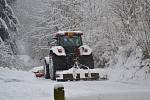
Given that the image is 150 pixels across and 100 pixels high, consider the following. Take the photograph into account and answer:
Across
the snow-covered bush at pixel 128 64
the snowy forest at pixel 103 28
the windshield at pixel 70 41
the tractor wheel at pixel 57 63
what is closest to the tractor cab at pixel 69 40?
the windshield at pixel 70 41

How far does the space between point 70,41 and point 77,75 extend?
3.15m

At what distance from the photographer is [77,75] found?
51.1 ft

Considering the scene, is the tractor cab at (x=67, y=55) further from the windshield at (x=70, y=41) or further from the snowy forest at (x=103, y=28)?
the snowy forest at (x=103, y=28)

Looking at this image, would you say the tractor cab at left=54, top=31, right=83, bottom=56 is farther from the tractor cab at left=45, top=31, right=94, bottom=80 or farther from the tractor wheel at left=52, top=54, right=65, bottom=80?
the tractor wheel at left=52, top=54, right=65, bottom=80

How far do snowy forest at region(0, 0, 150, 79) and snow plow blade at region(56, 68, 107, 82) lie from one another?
89.7 inches

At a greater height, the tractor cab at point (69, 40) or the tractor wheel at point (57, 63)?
the tractor cab at point (69, 40)

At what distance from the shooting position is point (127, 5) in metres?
20.9

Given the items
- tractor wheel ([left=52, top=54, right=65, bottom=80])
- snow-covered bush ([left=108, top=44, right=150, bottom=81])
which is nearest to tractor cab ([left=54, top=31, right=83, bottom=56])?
tractor wheel ([left=52, top=54, right=65, bottom=80])

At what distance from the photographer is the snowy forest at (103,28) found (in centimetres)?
1786

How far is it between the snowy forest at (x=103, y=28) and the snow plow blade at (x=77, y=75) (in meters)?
2.28

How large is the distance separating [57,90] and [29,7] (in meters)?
50.7

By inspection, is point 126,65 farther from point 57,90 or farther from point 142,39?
point 57,90

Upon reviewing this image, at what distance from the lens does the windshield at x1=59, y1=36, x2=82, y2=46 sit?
59.8ft

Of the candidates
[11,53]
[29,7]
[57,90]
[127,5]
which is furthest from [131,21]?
[29,7]
